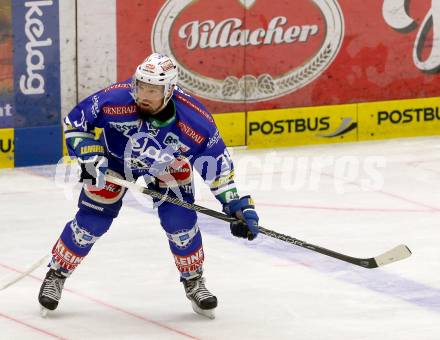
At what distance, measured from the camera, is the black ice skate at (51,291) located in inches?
279

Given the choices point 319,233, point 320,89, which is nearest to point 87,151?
point 319,233

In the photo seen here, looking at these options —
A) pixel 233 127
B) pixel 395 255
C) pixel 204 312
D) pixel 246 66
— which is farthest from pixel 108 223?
pixel 246 66

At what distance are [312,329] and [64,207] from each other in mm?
3077

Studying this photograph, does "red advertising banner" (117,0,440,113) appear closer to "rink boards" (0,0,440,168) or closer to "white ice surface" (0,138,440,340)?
"rink boards" (0,0,440,168)

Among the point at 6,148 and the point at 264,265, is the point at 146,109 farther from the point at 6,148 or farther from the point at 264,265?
the point at 6,148

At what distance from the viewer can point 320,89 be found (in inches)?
471

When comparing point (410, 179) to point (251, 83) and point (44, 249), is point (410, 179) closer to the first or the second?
point (251, 83)

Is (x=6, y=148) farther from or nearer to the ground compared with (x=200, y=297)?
nearer to the ground

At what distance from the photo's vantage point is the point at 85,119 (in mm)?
6902

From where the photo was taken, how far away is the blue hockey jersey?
6879mm

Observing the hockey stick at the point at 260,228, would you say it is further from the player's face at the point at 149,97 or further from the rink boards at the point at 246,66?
the rink boards at the point at 246,66

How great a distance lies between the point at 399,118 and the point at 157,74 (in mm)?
5888

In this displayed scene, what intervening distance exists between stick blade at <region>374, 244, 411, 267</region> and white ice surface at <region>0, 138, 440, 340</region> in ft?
1.15

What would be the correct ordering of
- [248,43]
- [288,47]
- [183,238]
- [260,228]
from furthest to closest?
[288,47], [248,43], [183,238], [260,228]
